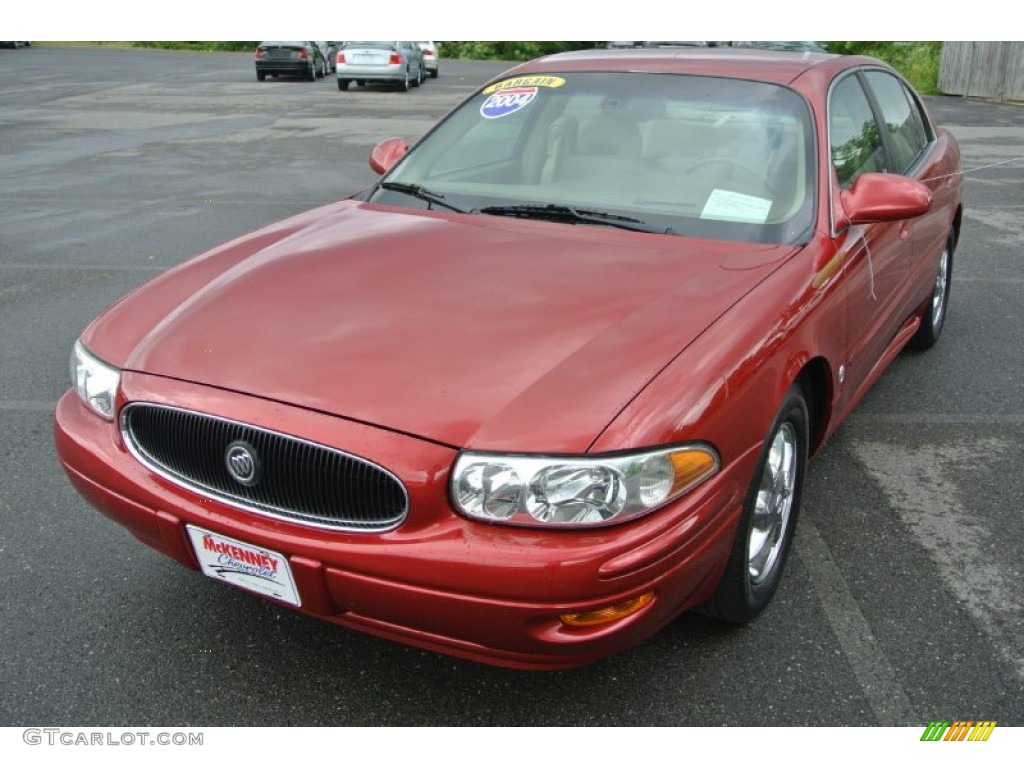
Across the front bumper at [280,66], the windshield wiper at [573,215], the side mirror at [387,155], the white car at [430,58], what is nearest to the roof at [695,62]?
the side mirror at [387,155]

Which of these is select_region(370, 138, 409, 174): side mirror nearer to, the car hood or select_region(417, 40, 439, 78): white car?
the car hood

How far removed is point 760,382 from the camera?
8.34 feet

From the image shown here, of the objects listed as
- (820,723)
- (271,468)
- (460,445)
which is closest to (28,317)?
(271,468)

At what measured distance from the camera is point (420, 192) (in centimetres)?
365

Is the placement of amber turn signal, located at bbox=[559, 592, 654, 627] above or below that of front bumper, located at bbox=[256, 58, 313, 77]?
above

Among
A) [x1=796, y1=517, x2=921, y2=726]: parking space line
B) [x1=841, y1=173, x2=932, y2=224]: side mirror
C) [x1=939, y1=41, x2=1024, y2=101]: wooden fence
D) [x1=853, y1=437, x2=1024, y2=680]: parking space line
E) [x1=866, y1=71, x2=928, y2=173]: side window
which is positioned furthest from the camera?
[x1=939, y1=41, x2=1024, y2=101]: wooden fence

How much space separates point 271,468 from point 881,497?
2.41m

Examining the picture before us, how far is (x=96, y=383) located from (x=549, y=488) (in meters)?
1.36

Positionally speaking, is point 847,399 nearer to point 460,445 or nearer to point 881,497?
point 881,497

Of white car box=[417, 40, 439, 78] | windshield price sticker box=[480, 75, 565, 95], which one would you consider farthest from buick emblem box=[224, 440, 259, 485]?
white car box=[417, 40, 439, 78]

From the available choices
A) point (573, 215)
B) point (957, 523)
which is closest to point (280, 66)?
point (573, 215)

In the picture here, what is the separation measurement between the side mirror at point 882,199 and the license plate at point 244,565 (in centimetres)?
213

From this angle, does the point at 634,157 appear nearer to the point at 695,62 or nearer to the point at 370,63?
the point at 695,62

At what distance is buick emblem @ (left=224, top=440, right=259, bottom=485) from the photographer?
2.32m
